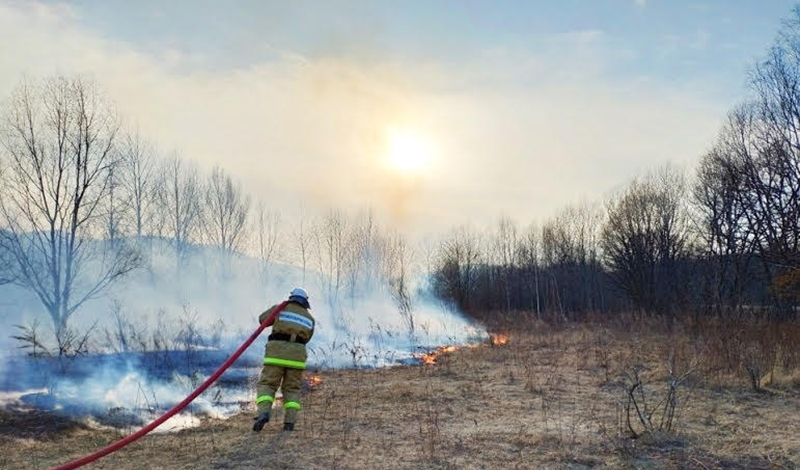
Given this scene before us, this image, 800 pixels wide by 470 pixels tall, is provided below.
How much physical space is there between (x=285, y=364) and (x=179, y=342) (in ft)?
35.1

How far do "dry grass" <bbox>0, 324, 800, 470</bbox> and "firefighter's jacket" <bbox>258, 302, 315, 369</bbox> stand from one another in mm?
867

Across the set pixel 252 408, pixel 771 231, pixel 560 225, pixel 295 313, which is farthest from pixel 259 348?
pixel 560 225

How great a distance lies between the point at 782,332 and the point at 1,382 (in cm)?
1648

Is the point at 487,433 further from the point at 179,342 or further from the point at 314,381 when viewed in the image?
the point at 179,342

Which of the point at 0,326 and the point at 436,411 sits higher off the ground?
the point at 0,326

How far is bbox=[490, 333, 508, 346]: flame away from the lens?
18.8 meters

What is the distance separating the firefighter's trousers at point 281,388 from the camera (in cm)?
658

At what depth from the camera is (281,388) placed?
666cm

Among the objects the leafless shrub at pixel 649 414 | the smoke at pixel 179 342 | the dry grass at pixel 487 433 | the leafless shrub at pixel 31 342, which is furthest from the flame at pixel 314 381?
the leafless shrub at pixel 649 414

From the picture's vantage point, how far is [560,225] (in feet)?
167

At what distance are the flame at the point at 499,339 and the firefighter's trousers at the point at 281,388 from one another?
12.5 m

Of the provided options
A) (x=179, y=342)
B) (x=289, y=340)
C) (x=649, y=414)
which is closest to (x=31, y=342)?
(x=179, y=342)

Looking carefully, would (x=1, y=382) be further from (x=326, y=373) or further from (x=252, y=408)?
(x=326, y=373)

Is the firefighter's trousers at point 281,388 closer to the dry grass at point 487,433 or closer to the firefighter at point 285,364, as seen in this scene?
the firefighter at point 285,364
